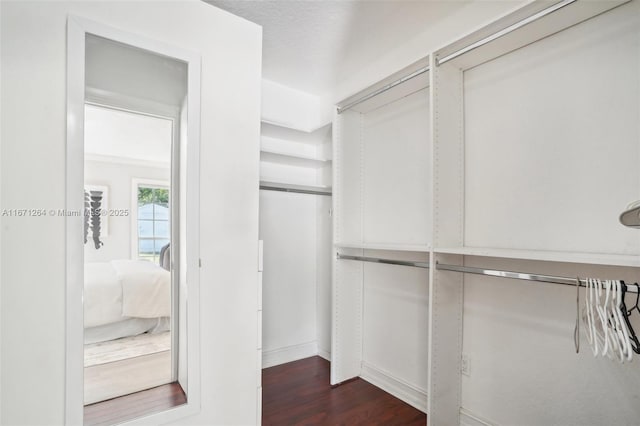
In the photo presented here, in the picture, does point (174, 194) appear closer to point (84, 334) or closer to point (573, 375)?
point (84, 334)

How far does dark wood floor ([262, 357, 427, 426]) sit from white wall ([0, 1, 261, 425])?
47 cm

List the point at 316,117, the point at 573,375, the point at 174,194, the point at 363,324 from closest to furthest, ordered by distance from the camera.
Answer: the point at 573,375, the point at 174,194, the point at 363,324, the point at 316,117

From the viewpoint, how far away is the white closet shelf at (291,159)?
2832 mm

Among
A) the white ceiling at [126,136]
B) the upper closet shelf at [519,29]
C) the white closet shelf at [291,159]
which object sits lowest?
the white ceiling at [126,136]

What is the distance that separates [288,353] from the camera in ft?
10.2

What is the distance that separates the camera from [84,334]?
1509 millimetres

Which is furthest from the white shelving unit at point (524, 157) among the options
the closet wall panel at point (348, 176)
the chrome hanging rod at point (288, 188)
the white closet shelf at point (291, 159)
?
the white closet shelf at point (291, 159)

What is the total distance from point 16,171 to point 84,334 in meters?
0.75

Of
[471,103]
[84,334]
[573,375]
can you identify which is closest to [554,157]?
[471,103]

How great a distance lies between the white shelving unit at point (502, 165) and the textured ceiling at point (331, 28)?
37cm

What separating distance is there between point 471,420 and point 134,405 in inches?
73.4

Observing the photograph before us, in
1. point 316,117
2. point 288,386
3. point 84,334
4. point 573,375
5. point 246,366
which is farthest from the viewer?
point 316,117

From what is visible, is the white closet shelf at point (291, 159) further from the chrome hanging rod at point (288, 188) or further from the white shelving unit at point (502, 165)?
the white shelving unit at point (502, 165)

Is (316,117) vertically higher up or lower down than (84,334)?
higher up
